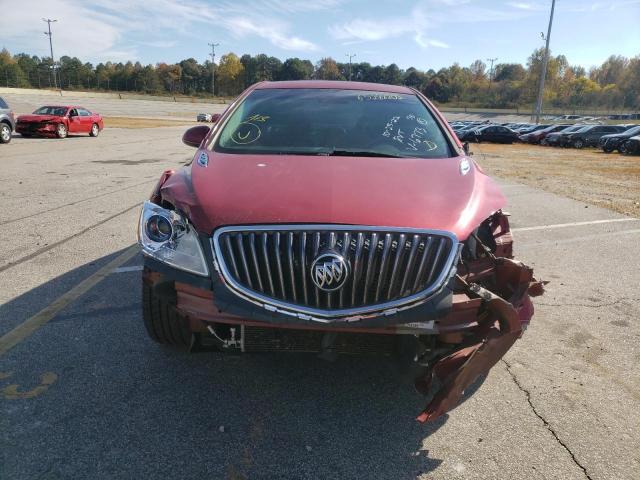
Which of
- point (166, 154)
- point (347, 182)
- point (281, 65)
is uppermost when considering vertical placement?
point (281, 65)

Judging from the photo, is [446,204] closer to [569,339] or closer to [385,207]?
[385,207]

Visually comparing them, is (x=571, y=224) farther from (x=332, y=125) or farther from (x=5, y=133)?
(x=5, y=133)

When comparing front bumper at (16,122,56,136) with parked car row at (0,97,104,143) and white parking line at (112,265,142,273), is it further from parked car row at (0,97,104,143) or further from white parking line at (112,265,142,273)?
white parking line at (112,265,142,273)

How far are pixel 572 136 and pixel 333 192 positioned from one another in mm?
36781

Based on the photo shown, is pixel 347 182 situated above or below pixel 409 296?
above

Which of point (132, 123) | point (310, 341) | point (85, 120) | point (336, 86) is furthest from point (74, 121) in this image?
point (310, 341)

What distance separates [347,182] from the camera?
9.11 ft

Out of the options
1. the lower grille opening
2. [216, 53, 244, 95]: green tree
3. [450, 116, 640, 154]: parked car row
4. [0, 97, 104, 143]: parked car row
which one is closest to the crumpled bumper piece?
the lower grille opening

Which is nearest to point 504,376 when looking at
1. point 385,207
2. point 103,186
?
point 385,207

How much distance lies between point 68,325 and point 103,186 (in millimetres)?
7345

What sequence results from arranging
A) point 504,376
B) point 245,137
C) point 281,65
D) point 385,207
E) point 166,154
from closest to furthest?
1. point 385,207
2. point 504,376
3. point 245,137
4. point 166,154
5. point 281,65

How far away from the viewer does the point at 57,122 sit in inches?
930

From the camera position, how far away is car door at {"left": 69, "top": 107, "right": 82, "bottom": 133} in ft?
81.0

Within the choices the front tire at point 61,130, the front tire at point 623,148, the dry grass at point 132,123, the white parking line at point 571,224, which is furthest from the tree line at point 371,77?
the white parking line at point 571,224
